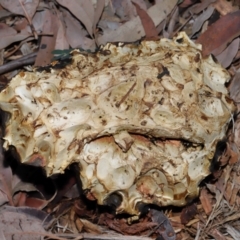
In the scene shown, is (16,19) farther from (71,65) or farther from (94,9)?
(71,65)

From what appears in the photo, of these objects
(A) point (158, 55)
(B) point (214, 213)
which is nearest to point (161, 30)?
(A) point (158, 55)

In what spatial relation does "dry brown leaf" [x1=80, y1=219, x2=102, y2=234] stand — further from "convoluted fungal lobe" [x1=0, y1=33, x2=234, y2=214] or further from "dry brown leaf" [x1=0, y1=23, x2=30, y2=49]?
"dry brown leaf" [x1=0, y1=23, x2=30, y2=49]

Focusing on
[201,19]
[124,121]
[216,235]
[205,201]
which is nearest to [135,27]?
[201,19]

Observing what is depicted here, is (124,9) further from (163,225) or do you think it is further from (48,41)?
(163,225)

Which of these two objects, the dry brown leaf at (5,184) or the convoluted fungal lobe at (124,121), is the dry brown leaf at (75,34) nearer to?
the convoluted fungal lobe at (124,121)

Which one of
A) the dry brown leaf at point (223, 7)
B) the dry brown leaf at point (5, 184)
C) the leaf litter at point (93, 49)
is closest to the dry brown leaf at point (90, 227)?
the leaf litter at point (93, 49)
